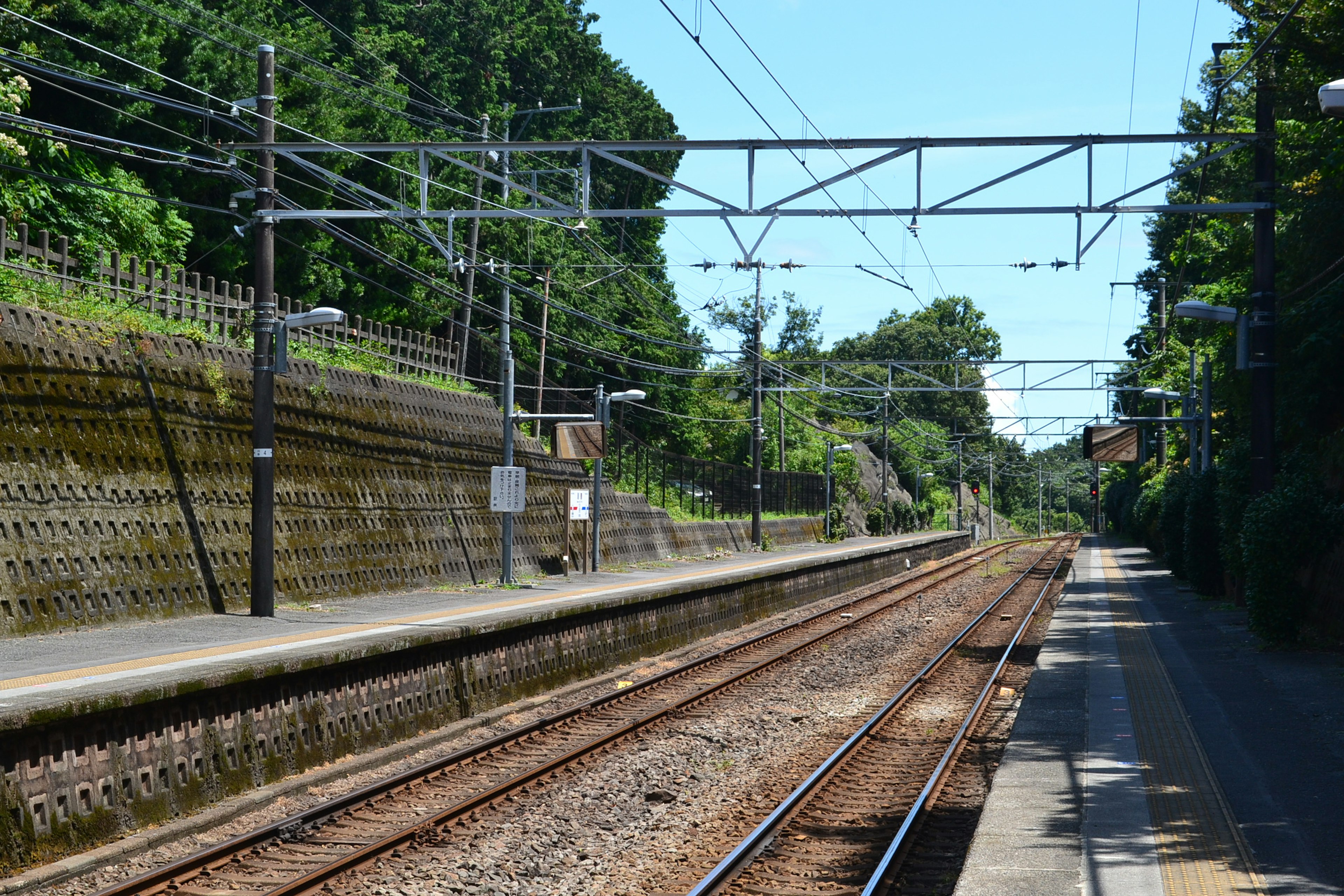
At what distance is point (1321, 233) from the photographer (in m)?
23.1

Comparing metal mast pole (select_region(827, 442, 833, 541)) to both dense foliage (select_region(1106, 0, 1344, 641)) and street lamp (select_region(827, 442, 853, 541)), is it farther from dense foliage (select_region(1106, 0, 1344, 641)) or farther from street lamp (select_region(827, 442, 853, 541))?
dense foliage (select_region(1106, 0, 1344, 641))

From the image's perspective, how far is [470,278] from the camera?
40906 millimetres

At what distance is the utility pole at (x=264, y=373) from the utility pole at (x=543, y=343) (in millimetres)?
18237

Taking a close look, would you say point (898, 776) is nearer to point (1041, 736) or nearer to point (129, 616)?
point (1041, 736)

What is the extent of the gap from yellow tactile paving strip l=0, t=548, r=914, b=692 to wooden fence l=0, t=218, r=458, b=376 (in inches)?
262

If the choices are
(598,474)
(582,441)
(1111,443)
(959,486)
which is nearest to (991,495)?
(959,486)

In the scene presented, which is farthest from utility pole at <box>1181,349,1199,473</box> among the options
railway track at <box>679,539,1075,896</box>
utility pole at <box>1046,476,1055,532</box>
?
utility pole at <box>1046,476,1055,532</box>

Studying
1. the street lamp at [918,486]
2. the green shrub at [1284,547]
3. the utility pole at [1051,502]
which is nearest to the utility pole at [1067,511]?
the utility pole at [1051,502]

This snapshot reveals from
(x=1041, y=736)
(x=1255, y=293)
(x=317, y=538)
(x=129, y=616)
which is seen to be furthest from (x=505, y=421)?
(x=1041, y=736)

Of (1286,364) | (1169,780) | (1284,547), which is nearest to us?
(1169,780)

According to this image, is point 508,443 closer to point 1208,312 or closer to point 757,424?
point 1208,312

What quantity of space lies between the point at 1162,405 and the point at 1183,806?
161 ft

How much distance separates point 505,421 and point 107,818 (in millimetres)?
16436

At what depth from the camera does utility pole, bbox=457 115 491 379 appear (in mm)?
31000
